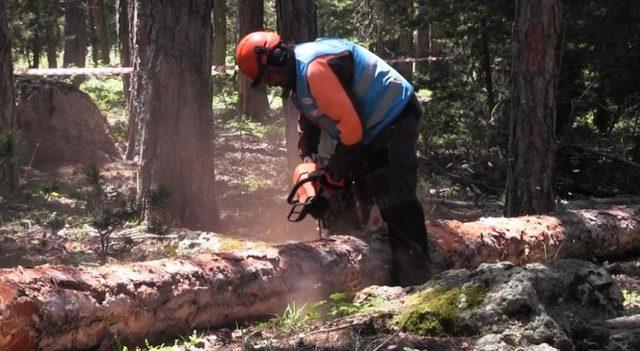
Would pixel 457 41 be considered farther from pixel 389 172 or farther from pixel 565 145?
pixel 389 172

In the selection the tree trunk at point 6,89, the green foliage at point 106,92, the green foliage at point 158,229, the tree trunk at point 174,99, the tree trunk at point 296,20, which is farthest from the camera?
the green foliage at point 106,92

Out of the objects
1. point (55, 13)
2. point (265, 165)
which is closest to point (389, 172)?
point (265, 165)

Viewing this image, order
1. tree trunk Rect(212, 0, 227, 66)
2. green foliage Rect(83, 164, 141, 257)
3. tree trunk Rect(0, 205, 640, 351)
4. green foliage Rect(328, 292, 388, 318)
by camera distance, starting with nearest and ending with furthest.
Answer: tree trunk Rect(0, 205, 640, 351) → green foliage Rect(328, 292, 388, 318) → green foliage Rect(83, 164, 141, 257) → tree trunk Rect(212, 0, 227, 66)

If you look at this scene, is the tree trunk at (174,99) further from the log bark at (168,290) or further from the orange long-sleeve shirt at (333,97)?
the orange long-sleeve shirt at (333,97)

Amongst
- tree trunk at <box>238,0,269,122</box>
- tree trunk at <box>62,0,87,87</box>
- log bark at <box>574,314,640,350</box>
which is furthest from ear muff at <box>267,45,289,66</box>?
tree trunk at <box>62,0,87,87</box>

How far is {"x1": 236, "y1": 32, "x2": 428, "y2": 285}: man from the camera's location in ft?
15.9

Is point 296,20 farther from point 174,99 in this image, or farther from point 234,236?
point 234,236

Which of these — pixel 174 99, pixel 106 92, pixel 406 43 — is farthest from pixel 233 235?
pixel 406 43

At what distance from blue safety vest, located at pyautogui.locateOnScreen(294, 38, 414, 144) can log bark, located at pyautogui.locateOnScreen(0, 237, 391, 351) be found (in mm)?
875

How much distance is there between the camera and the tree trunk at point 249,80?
53.4 ft

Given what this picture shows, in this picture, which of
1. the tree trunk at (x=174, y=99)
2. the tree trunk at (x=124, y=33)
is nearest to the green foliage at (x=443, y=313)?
the tree trunk at (x=174, y=99)

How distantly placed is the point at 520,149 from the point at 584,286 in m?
2.94

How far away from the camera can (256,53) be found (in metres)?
4.93

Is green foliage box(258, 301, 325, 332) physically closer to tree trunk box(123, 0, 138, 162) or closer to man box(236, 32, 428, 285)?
man box(236, 32, 428, 285)
